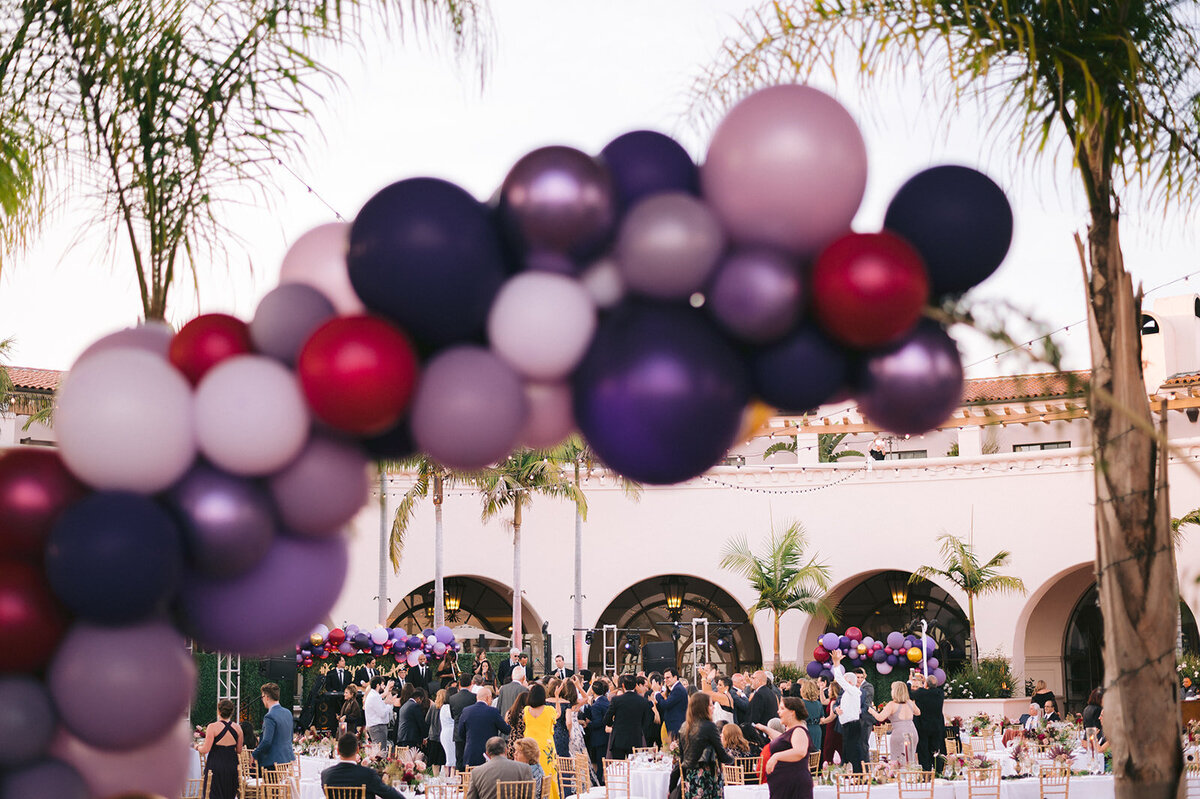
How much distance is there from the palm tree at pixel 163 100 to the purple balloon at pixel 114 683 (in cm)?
273

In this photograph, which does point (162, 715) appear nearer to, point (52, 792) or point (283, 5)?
point (52, 792)

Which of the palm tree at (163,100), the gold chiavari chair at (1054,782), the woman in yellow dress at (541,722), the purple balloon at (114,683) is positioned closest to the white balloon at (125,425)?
the purple balloon at (114,683)

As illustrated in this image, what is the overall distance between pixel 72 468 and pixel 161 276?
8.81 feet

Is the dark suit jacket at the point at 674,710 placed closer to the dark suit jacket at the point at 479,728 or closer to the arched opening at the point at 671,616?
the dark suit jacket at the point at 479,728

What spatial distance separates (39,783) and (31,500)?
80 cm

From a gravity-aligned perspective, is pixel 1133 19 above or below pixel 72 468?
above

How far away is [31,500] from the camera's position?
3.39 metres

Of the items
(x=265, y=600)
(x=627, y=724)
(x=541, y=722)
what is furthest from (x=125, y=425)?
(x=627, y=724)

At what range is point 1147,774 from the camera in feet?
15.7

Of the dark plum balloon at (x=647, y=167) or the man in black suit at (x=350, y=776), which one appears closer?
the dark plum balloon at (x=647, y=167)

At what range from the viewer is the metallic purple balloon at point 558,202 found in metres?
3.31

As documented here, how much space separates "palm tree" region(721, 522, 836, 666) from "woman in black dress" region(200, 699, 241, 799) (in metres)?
16.4

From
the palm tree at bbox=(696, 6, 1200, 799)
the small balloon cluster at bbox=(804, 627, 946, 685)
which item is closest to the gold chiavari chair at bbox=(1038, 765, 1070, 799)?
the palm tree at bbox=(696, 6, 1200, 799)

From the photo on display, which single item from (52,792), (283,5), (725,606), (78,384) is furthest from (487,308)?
(725,606)
